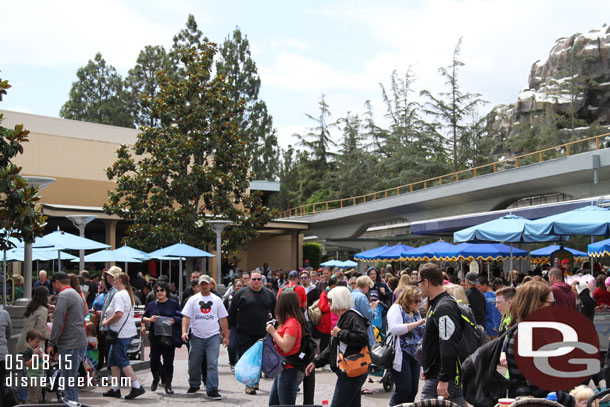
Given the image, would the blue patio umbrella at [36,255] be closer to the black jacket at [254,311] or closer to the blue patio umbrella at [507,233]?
the black jacket at [254,311]

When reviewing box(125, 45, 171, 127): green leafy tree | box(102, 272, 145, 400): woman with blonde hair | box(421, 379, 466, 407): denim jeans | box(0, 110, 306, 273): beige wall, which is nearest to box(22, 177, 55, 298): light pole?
box(102, 272, 145, 400): woman with blonde hair

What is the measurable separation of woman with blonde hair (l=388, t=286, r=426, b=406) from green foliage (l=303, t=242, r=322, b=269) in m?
44.4

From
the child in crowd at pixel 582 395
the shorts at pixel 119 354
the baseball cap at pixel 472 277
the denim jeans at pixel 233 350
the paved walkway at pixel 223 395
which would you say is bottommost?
the paved walkway at pixel 223 395

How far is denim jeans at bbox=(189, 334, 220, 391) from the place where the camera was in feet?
31.0

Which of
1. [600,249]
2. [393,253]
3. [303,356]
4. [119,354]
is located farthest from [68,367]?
[393,253]

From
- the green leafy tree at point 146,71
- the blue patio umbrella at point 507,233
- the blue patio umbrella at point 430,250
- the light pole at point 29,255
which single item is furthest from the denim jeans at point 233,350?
the green leafy tree at point 146,71

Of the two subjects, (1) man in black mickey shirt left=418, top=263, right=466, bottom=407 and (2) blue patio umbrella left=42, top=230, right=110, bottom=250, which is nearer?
(1) man in black mickey shirt left=418, top=263, right=466, bottom=407

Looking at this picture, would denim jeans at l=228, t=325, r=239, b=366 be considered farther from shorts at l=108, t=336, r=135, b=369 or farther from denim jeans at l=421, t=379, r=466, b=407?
denim jeans at l=421, t=379, r=466, b=407

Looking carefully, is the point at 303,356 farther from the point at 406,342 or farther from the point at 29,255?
the point at 29,255

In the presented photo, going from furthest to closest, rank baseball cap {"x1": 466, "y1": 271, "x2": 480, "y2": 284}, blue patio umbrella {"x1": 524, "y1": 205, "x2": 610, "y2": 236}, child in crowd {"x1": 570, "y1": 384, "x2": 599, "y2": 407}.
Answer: blue patio umbrella {"x1": 524, "y1": 205, "x2": 610, "y2": 236}, baseball cap {"x1": 466, "y1": 271, "x2": 480, "y2": 284}, child in crowd {"x1": 570, "y1": 384, "x2": 599, "y2": 407}

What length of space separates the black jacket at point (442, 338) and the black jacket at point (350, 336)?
0.74 metres

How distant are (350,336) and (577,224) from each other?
8009 millimetres

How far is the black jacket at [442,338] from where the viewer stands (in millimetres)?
5285

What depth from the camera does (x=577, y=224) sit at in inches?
490
